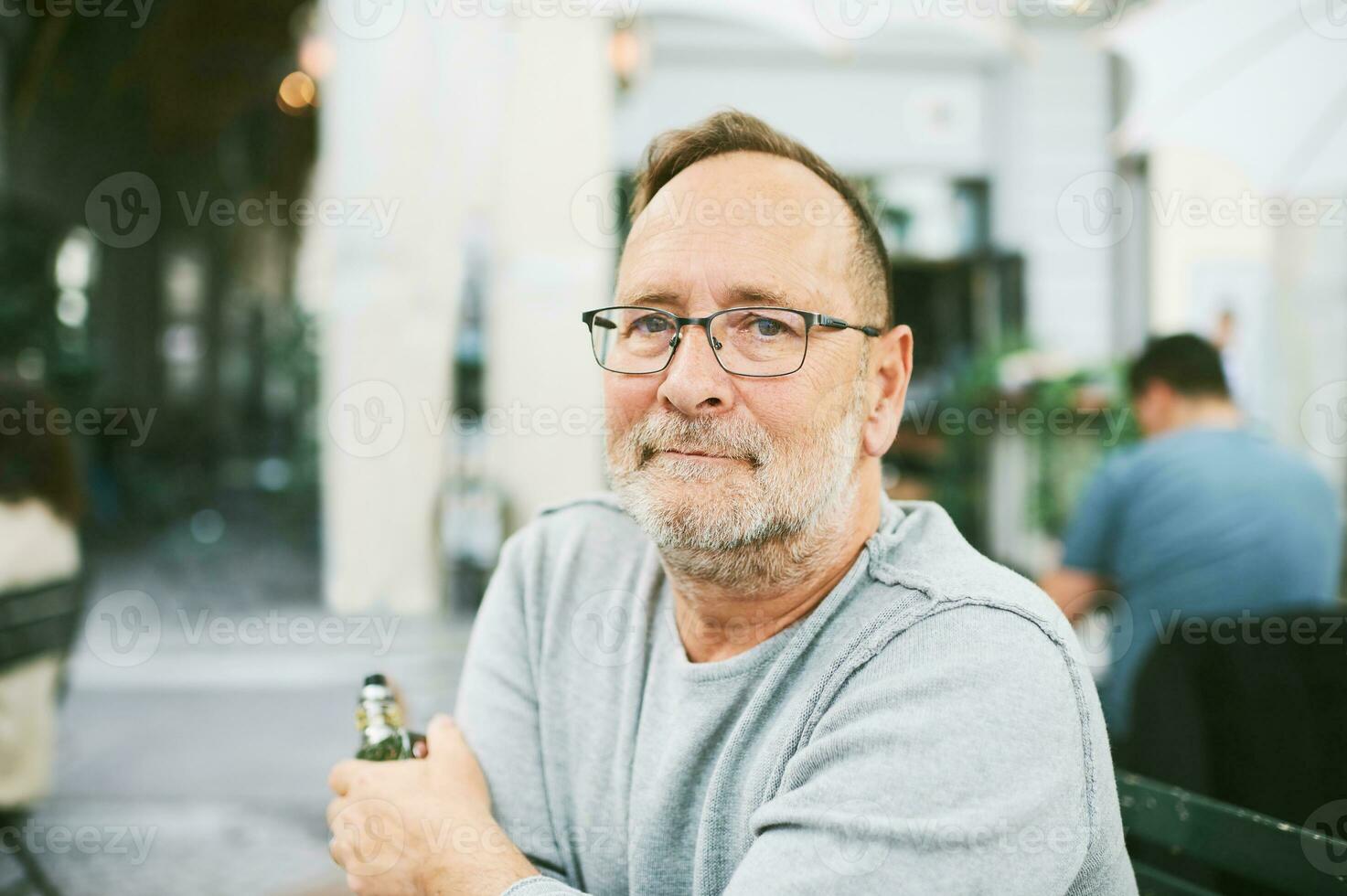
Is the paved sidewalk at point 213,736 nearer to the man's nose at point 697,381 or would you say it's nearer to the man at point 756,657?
the man at point 756,657

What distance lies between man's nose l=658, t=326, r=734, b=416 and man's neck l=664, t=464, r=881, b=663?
0.19 m

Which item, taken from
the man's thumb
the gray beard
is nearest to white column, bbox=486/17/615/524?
the man's thumb

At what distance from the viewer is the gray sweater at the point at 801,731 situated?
962 mm

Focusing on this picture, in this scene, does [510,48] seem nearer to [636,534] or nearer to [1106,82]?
[636,534]

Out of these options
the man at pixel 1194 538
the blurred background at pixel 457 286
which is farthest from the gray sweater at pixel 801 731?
the man at pixel 1194 538

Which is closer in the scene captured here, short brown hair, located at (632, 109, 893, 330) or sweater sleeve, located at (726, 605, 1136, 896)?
sweater sleeve, located at (726, 605, 1136, 896)

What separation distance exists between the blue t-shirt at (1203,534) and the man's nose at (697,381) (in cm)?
194

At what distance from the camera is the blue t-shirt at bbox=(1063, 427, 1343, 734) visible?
273cm

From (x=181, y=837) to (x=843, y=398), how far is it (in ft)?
9.07

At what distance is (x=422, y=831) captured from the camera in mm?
1262

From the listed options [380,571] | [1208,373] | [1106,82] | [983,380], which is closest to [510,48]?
[380,571]

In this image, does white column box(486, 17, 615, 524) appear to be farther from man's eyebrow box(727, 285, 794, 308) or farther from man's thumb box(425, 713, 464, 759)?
man's eyebrow box(727, 285, 794, 308)

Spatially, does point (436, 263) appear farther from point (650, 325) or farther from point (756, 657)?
point (756, 657)

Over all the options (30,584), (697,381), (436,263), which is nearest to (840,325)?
(697,381)
